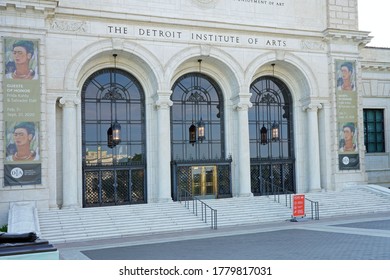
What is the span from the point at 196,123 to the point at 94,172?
634cm

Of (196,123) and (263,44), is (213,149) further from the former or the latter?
(263,44)

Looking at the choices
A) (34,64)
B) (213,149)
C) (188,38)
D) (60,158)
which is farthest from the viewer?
(213,149)

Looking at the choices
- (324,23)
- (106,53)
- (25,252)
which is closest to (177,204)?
(106,53)

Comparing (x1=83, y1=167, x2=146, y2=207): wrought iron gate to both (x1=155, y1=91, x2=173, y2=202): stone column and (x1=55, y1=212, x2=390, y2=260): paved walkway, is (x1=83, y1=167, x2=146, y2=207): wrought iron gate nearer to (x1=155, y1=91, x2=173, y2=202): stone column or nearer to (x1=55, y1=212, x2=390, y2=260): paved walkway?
(x1=155, y1=91, x2=173, y2=202): stone column

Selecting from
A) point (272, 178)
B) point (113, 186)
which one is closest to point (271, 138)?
point (272, 178)

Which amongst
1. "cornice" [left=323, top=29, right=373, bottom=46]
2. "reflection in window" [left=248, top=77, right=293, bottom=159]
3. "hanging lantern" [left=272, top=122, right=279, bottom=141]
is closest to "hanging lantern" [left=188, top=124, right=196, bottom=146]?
"reflection in window" [left=248, top=77, right=293, bottom=159]

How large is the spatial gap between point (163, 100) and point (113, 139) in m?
3.30

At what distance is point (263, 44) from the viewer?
28547 mm

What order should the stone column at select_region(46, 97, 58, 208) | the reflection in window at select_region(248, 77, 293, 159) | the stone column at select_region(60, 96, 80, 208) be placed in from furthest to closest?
1. the reflection in window at select_region(248, 77, 293, 159)
2. the stone column at select_region(60, 96, 80, 208)
3. the stone column at select_region(46, 97, 58, 208)

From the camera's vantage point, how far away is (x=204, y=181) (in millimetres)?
27953

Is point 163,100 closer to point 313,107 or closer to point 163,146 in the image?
point 163,146

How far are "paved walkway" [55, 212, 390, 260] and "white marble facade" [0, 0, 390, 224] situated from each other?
6.21 meters

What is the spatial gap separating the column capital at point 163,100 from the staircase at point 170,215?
5.16 m

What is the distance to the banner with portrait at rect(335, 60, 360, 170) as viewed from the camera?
29.7 metres
